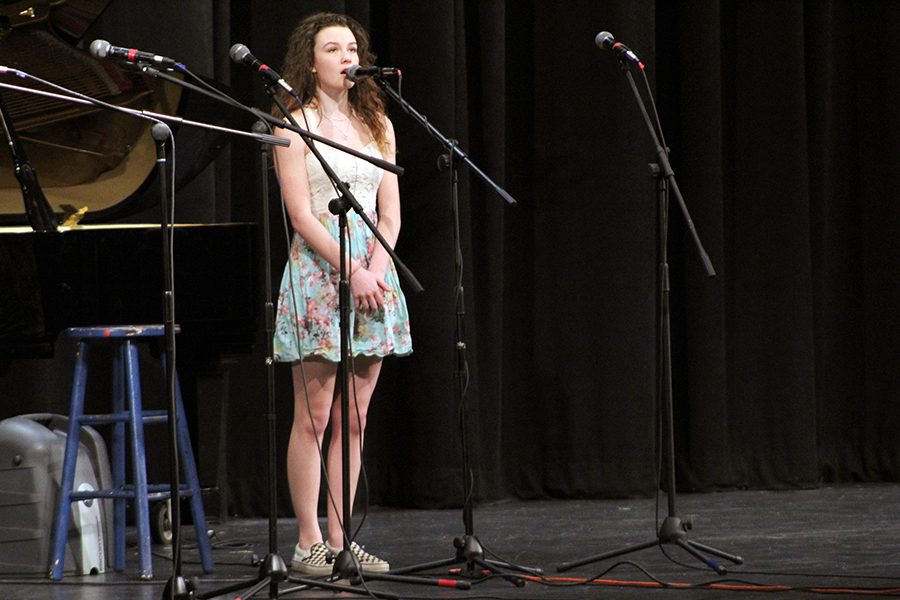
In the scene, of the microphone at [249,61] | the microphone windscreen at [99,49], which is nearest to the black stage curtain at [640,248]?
the microphone at [249,61]

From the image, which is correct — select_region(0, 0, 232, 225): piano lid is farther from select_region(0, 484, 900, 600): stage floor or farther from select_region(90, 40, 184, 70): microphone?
select_region(90, 40, 184, 70): microphone

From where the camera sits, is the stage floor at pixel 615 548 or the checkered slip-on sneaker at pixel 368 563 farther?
the checkered slip-on sneaker at pixel 368 563

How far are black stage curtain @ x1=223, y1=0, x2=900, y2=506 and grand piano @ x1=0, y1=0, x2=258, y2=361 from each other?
104 centimetres

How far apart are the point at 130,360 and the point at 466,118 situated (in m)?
2.02

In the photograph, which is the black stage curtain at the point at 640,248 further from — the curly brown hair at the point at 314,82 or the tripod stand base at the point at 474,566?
the tripod stand base at the point at 474,566

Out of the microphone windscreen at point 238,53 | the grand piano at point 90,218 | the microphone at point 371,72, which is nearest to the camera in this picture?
the microphone windscreen at point 238,53

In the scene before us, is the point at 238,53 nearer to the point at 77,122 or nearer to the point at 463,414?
the point at 463,414

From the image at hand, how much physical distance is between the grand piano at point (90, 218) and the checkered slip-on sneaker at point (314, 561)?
79 centimetres

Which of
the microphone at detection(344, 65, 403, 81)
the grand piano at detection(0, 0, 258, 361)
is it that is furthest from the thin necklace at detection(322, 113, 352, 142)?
the grand piano at detection(0, 0, 258, 361)

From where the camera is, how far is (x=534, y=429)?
5.55 m

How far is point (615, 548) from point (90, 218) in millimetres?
2088

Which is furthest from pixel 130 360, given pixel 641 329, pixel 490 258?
pixel 641 329

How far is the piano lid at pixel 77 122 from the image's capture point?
4.09 metres

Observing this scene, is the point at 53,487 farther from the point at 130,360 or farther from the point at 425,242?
the point at 425,242
